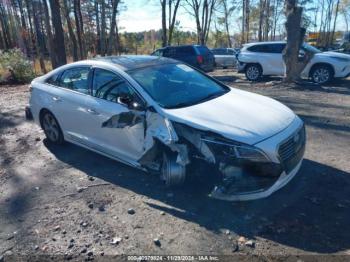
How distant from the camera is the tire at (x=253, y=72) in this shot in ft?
45.9

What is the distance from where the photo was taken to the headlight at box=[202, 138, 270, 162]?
3377 mm

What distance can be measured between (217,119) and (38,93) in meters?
3.69

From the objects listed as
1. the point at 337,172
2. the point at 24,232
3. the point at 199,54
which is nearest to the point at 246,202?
the point at 337,172

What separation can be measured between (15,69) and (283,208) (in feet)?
50.9

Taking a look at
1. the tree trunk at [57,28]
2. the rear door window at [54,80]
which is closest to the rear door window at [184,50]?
the tree trunk at [57,28]

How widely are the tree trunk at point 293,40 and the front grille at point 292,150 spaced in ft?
27.2

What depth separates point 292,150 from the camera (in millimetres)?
3719

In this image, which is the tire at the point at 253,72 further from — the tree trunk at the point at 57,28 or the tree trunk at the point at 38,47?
the tree trunk at the point at 38,47

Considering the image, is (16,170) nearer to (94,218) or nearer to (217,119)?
(94,218)

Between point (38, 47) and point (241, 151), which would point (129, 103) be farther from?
point (38, 47)

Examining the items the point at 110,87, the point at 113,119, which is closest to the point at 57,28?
the point at 110,87

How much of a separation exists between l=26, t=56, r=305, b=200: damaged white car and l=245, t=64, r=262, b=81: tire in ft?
31.0

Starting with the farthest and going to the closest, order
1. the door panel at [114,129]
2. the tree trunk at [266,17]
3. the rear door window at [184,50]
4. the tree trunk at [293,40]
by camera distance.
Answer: the tree trunk at [266,17]
the rear door window at [184,50]
the tree trunk at [293,40]
the door panel at [114,129]

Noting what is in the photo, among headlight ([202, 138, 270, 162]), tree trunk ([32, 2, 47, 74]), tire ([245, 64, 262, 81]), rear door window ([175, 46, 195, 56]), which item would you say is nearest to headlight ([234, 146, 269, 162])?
headlight ([202, 138, 270, 162])
